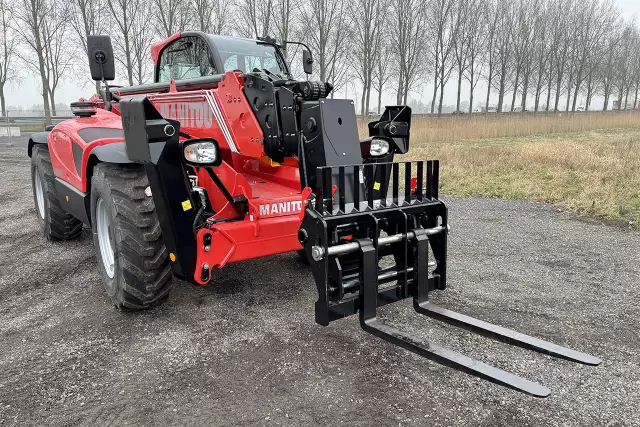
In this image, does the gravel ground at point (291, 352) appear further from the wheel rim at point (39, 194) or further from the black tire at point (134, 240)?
the wheel rim at point (39, 194)

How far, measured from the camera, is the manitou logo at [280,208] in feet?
11.3

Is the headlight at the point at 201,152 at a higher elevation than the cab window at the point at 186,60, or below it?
below

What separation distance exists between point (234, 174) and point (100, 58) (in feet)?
7.39

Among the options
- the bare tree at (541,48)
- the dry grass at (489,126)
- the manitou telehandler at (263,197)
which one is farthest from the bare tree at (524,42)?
the manitou telehandler at (263,197)

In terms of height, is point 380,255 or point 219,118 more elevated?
point 219,118

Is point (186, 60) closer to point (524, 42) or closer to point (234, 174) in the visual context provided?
point (234, 174)

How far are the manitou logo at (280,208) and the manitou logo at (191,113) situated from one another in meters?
0.98

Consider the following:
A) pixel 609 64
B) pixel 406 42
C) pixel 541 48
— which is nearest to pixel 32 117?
pixel 406 42

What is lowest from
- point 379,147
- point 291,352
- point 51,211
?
point 291,352

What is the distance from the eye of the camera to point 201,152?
319cm

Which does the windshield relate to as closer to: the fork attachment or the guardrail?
the fork attachment

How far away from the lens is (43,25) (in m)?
23.9

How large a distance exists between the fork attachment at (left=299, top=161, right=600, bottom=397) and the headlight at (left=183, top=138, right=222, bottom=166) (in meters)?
0.80

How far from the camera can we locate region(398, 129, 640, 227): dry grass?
771 cm
